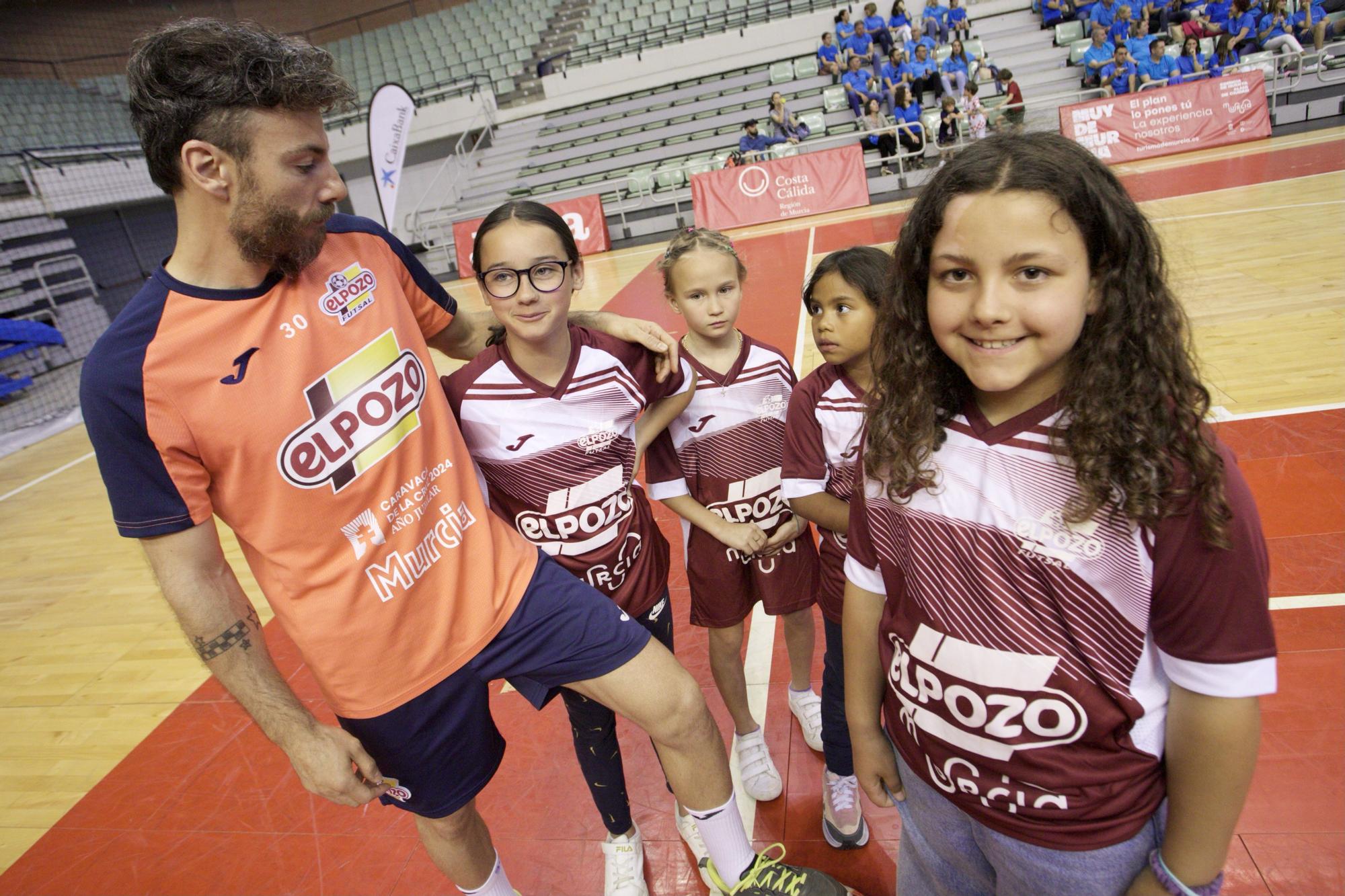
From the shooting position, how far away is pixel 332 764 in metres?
1.50

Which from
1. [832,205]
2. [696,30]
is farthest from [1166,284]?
[696,30]

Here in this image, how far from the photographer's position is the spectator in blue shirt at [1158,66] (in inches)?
490

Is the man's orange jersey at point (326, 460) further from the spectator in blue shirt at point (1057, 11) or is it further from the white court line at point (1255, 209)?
the spectator in blue shirt at point (1057, 11)

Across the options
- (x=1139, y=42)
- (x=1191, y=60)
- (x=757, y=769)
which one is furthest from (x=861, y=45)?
(x=757, y=769)

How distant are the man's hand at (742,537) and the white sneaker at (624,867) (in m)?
0.91

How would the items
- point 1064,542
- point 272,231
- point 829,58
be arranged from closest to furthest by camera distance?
point 1064,542
point 272,231
point 829,58

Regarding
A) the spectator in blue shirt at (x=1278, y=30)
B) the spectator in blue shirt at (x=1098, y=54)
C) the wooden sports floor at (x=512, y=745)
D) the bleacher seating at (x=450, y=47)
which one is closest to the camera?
the wooden sports floor at (x=512, y=745)

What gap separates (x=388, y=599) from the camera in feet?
5.24

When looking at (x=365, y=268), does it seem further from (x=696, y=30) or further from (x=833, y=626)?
(x=696, y=30)

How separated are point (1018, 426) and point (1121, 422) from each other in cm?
13

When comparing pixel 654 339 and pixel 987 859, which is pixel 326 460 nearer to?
pixel 654 339

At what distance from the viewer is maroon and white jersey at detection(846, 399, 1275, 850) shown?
968 mm

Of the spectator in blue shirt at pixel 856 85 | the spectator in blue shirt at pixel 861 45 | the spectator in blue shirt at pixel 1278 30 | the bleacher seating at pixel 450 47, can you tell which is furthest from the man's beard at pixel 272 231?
the bleacher seating at pixel 450 47

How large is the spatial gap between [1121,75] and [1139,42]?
3.44 feet
